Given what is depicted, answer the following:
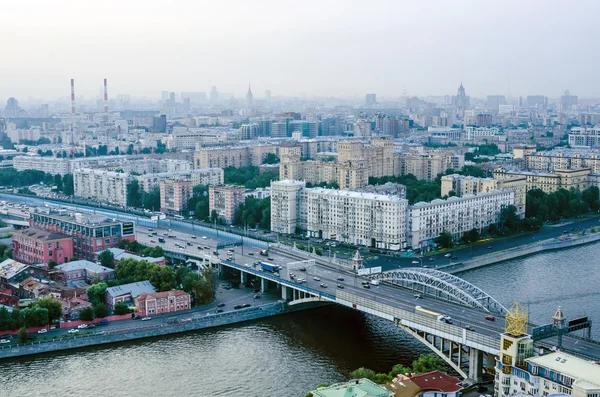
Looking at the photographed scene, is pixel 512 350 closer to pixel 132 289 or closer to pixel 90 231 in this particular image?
pixel 132 289

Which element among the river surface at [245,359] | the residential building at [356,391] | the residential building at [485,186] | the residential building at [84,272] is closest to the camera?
the residential building at [356,391]

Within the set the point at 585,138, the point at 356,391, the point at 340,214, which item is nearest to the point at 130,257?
the point at 340,214

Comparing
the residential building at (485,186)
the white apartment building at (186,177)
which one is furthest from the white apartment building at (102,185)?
the residential building at (485,186)

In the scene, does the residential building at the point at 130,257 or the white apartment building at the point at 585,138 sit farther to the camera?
the white apartment building at the point at 585,138

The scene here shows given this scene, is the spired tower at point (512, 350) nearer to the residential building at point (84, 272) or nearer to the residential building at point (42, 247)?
the residential building at point (84, 272)

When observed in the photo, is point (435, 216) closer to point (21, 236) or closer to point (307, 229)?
point (307, 229)

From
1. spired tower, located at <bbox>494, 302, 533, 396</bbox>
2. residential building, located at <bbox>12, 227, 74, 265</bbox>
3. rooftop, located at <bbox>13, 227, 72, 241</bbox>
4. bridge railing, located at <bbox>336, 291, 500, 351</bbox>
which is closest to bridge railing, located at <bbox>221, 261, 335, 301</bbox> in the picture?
bridge railing, located at <bbox>336, 291, 500, 351</bbox>

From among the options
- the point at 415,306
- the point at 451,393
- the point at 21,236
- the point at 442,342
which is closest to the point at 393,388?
the point at 451,393
